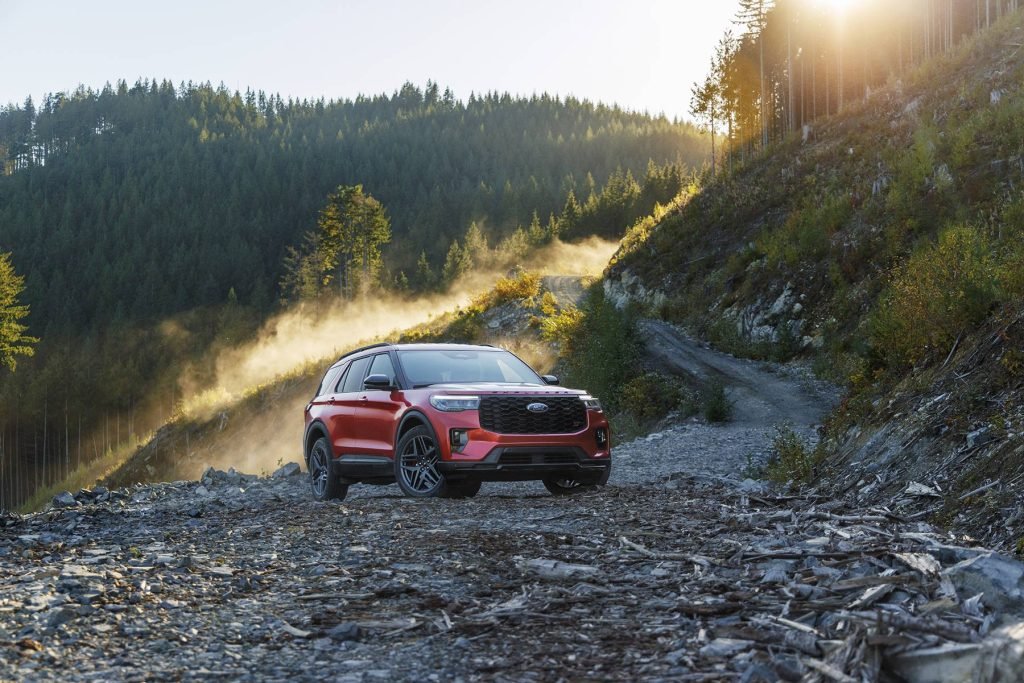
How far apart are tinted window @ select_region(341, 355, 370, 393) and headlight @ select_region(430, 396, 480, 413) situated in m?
1.95

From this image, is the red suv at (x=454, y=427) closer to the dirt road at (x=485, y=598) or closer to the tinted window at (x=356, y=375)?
the tinted window at (x=356, y=375)

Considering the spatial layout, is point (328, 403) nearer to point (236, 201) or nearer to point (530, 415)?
point (530, 415)

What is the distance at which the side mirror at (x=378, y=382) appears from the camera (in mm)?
11016

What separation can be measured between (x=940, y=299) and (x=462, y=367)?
5.55 meters

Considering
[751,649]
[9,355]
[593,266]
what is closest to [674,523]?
[751,649]

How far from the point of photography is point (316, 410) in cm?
1277

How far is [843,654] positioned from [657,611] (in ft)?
4.46

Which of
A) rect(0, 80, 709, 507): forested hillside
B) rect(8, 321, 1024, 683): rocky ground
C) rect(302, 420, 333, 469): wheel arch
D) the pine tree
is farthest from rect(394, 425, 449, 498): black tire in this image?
rect(0, 80, 709, 507): forested hillside

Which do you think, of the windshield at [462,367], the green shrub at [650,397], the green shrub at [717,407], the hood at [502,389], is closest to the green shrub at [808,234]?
the green shrub at [650,397]

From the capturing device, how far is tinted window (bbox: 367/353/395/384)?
38.1 ft

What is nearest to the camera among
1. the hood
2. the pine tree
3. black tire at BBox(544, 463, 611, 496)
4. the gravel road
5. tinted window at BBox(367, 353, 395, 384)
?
the gravel road

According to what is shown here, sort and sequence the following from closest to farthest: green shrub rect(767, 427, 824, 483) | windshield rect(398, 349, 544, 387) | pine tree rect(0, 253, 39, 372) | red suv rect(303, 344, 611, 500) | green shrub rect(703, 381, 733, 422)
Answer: red suv rect(303, 344, 611, 500) → green shrub rect(767, 427, 824, 483) → windshield rect(398, 349, 544, 387) → green shrub rect(703, 381, 733, 422) → pine tree rect(0, 253, 39, 372)

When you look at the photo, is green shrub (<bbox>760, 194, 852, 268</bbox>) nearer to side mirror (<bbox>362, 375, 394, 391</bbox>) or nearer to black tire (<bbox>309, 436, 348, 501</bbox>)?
black tire (<bbox>309, 436, 348, 501</bbox>)

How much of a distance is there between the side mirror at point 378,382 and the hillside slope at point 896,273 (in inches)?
198
